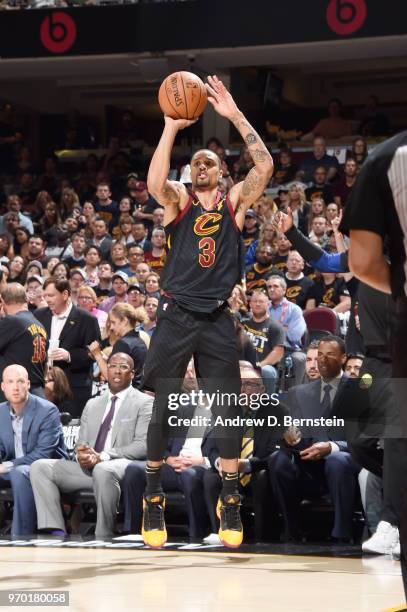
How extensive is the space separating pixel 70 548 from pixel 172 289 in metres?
1.86

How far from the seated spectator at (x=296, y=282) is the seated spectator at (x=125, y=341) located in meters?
2.49

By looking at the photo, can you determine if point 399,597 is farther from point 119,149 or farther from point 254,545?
point 119,149

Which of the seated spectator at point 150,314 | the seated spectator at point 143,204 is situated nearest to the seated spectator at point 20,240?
the seated spectator at point 143,204

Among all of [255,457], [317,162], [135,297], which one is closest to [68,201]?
[317,162]

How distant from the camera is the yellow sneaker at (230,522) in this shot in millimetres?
6180

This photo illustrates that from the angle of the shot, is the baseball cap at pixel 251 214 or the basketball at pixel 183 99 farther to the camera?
the baseball cap at pixel 251 214

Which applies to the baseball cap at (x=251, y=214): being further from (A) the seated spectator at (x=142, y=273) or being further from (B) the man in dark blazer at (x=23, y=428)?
(B) the man in dark blazer at (x=23, y=428)

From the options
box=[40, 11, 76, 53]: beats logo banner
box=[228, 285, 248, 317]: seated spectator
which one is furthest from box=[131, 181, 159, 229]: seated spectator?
box=[228, 285, 248, 317]: seated spectator

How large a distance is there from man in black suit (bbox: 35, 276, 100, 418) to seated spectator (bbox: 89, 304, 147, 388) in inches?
5.4

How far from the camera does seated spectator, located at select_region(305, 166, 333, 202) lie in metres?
14.9

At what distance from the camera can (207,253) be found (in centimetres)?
617

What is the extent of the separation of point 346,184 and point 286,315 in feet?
15.6

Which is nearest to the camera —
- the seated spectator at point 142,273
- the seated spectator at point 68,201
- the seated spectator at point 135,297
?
the seated spectator at point 135,297

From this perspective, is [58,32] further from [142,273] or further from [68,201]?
[142,273]
